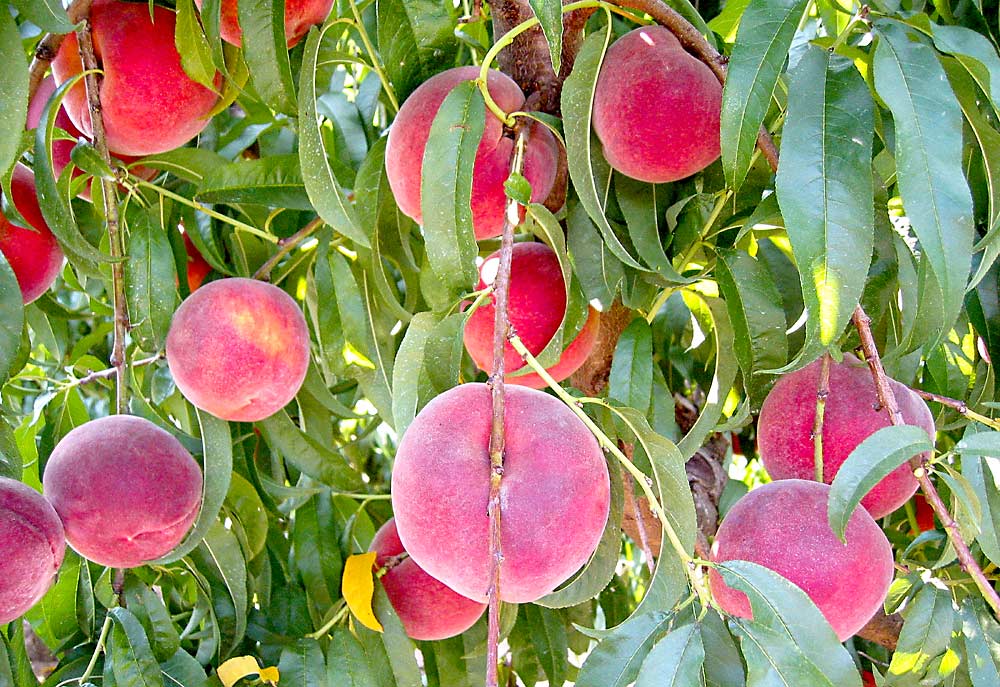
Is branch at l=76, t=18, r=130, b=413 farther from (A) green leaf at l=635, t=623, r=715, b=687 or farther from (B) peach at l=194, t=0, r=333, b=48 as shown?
(A) green leaf at l=635, t=623, r=715, b=687

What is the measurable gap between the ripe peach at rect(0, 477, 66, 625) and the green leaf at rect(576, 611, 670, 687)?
1.98 feet

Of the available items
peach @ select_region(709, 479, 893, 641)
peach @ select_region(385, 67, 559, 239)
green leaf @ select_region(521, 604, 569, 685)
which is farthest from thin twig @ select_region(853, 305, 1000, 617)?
green leaf @ select_region(521, 604, 569, 685)

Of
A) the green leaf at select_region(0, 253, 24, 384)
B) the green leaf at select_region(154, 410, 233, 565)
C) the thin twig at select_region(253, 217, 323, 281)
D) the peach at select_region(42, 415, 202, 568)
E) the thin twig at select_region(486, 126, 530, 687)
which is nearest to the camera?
the thin twig at select_region(486, 126, 530, 687)

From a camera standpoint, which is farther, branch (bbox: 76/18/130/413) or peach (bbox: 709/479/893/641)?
branch (bbox: 76/18/130/413)

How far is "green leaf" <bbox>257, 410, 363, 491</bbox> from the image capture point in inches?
53.8

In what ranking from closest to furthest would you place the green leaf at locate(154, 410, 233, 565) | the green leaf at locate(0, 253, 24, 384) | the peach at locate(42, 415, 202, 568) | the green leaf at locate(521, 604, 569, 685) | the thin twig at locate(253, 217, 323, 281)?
the green leaf at locate(0, 253, 24, 384) → the peach at locate(42, 415, 202, 568) → the green leaf at locate(154, 410, 233, 565) → the thin twig at locate(253, 217, 323, 281) → the green leaf at locate(521, 604, 569, 685)

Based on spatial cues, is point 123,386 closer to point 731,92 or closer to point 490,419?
point 490,419

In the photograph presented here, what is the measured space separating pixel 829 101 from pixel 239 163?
75 cm

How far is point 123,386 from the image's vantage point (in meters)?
1.15

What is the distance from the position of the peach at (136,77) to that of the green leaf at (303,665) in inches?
26.3

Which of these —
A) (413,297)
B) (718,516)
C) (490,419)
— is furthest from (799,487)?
(413,297)

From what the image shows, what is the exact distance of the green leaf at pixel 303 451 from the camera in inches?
53.8

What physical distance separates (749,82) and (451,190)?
0.95ft

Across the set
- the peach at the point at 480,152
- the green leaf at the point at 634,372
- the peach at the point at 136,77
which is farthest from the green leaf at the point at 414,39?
the green leaf at the point at 634,372
